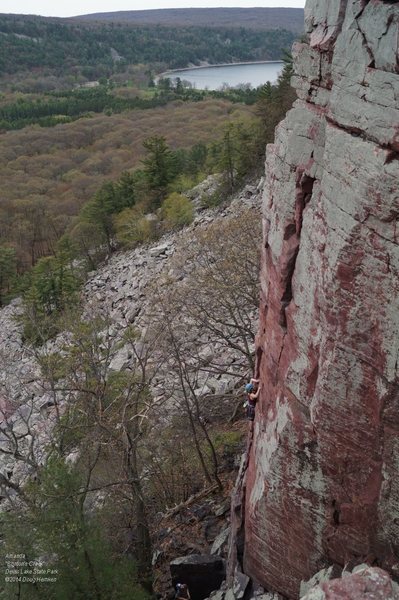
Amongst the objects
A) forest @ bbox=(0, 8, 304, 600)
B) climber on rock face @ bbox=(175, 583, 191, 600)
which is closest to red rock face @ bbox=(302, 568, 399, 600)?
forest @ bbox=(0, 8, 304, 600)

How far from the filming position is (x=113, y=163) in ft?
279

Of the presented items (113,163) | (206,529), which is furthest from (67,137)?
(206,529)

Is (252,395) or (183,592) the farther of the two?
(183,592)

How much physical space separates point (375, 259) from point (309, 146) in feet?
7.33

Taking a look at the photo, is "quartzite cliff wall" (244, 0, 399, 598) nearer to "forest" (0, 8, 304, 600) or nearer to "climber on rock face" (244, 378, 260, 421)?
"climber on rock face" (244, 378, 260, 421)

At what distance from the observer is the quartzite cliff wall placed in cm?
724

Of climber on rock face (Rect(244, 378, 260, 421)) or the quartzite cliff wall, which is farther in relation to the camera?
climber on rock face (Rect(244, 378, 260, 421))

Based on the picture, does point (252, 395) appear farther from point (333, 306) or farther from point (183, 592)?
point (183, 592)

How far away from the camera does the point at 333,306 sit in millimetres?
8055

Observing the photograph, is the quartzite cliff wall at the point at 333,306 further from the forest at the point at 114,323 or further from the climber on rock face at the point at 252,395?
the forest at the point at 114,323

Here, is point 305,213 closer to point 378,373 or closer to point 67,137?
point 378,373

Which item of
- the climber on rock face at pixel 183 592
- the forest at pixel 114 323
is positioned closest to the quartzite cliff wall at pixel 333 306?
the climber on rock face at pixel 183 592

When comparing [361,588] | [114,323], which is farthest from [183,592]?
[114,323]

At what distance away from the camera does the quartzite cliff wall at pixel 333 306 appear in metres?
7.24
